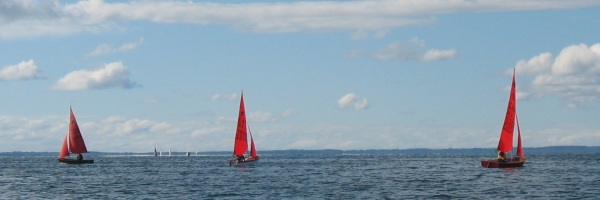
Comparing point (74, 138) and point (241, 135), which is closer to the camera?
point (241, 135)

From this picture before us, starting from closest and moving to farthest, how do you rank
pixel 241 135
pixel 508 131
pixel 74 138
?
pixel 508 131, pixel 241 135, pixel 74 138

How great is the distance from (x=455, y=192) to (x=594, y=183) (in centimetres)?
1996

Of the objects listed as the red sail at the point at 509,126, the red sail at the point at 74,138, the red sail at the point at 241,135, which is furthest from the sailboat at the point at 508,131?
the red sail at the point at 74,138

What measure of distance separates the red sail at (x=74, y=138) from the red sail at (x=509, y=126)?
71.8 meters

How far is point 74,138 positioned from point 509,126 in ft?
238

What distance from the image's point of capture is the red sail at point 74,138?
501 feet

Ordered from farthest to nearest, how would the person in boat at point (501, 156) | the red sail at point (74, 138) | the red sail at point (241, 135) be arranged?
the red sail at point (74, 138) < the red sail at point (241, 135) < the person in boat at point (501, 156)

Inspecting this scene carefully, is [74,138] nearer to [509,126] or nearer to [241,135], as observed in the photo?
[241,135]

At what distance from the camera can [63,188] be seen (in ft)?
286

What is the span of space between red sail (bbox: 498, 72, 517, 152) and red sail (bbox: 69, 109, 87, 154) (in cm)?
7183

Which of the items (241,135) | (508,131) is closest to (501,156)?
(508,131)

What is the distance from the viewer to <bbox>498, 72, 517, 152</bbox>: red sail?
107625 millimetres

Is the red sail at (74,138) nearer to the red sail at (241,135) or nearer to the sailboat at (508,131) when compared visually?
the red sail at (241,135)

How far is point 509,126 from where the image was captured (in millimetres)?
108438
